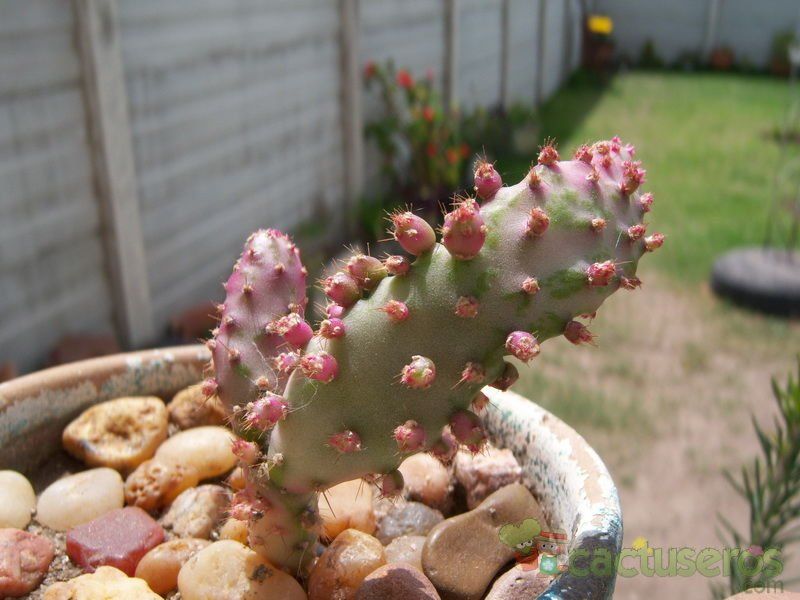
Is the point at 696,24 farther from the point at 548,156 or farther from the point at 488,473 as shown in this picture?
the point at 548,156

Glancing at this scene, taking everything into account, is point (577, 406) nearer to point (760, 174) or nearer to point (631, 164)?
point (631, 164)

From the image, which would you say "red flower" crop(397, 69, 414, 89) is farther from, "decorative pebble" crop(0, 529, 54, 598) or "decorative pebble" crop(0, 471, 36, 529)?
"decorative pebble" crop(0, 529, 54, 598)

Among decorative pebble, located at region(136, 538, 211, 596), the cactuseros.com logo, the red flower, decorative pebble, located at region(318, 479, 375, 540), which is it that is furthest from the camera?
the red flower

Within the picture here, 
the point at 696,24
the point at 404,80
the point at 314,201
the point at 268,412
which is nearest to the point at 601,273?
the point at 268,412

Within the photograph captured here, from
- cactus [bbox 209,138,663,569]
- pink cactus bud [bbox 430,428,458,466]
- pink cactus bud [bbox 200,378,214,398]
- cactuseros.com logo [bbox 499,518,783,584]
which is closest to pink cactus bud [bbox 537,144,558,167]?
cactus [bbox 209,138,663,569]

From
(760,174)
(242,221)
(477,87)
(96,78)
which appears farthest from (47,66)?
(760,174)

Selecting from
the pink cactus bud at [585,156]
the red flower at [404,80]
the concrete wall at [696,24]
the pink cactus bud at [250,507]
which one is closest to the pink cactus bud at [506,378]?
the pink cactus bud at [585,156]

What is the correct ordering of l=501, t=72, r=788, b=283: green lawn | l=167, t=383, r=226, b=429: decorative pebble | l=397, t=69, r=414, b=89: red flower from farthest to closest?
l=501, t=72, r=788, b=283: green lawn
l=397, t=69, r=414, b=89: red flower
l=167, t=383, r=226, b=429: decorative pebble
